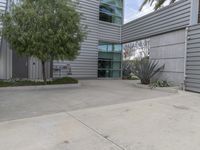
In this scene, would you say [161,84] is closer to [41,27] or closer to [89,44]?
[89,44]

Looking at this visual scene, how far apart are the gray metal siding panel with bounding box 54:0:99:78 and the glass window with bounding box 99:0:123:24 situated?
579 millimetres

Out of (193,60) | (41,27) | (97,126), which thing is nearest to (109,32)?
(41,27)

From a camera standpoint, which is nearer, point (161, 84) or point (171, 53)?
point (161, 84)

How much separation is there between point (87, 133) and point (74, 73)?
1012 cm

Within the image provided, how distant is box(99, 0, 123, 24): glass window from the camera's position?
1433cm

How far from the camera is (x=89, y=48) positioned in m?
13.8

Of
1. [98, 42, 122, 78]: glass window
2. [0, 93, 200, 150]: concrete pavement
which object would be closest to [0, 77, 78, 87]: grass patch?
[98, 42, 122, 78]: glass window

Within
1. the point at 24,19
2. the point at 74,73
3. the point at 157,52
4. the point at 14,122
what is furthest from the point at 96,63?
the point at 14,122

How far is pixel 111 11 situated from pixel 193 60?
8260 millimetres

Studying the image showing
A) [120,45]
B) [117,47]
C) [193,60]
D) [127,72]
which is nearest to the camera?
[193,60]

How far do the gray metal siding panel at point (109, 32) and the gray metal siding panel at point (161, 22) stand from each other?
103 cm

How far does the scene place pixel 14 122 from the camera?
4.06m

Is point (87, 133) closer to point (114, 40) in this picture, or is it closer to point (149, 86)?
point (149, 86)

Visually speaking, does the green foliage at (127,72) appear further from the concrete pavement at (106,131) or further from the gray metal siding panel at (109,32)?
the concrete pavement at (106,131)
